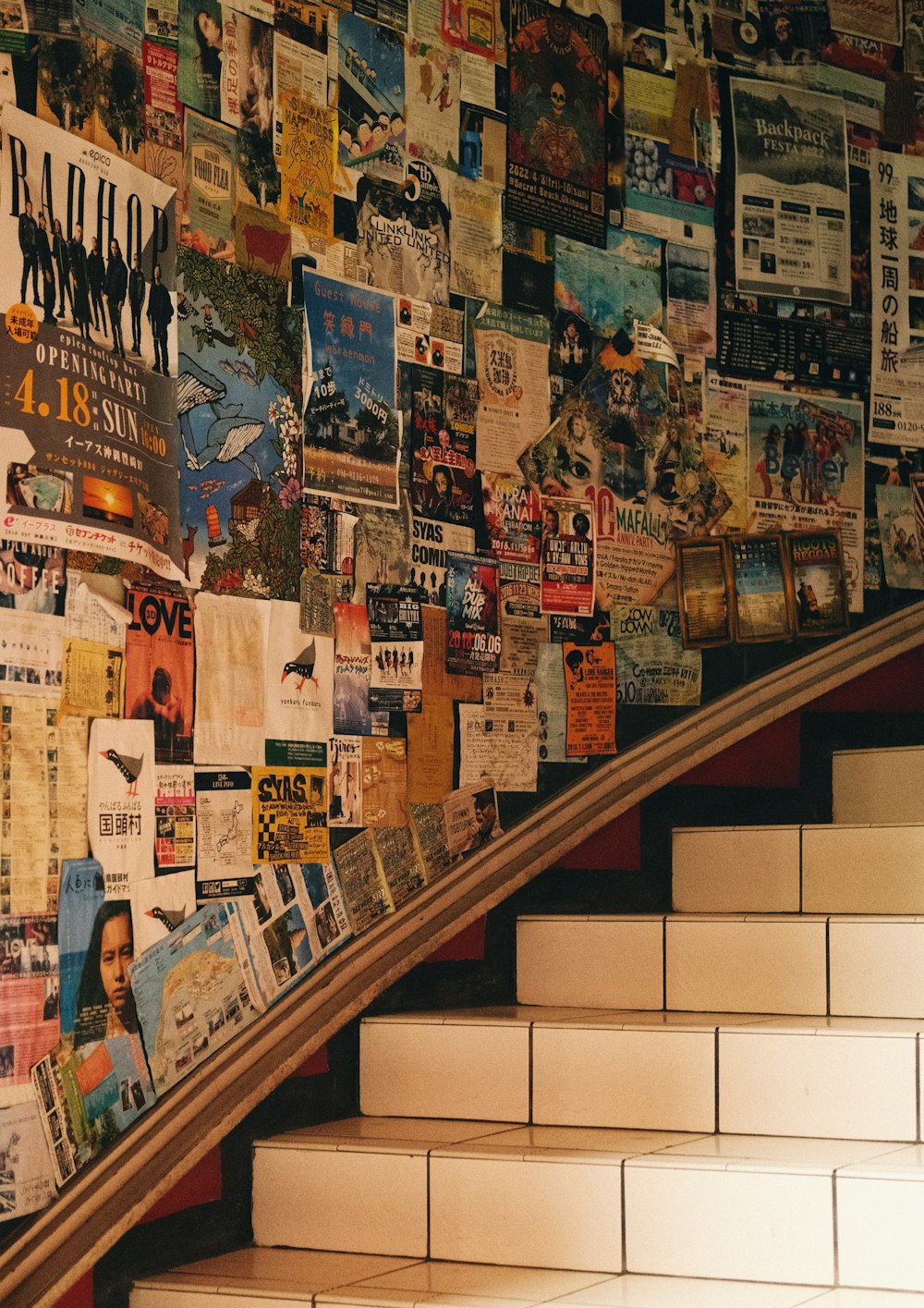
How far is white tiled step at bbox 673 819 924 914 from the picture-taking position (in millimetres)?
2936

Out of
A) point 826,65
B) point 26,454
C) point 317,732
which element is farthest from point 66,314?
point 826,65

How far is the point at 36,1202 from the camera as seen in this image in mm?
2189

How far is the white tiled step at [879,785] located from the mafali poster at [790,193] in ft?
3.80

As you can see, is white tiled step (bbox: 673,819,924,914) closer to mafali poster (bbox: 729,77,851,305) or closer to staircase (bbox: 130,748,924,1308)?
staircase (bbox: 130,748,924,1308)

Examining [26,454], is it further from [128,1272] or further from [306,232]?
[128,1272]

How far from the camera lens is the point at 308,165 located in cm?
282

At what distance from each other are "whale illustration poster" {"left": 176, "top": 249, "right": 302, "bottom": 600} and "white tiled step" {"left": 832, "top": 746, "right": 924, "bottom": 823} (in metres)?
1.37

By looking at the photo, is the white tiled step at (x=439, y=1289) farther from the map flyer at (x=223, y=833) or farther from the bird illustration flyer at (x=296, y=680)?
the bird illustration flyer at (x=296, y=680)

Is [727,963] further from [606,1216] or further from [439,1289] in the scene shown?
[439,1289]

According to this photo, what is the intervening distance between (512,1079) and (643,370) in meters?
1.63

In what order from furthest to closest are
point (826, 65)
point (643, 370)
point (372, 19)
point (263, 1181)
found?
point (826, 65) → point (643, 370) → point (372, 19) → point (263, 1181)

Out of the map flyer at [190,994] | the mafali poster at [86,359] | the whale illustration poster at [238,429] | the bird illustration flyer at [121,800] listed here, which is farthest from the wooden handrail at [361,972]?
the mafali poster at [86,359]

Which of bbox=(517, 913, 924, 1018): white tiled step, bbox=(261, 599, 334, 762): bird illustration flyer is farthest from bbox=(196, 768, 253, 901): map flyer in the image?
bbox=(517, 913, 924, 1018): white tiled step

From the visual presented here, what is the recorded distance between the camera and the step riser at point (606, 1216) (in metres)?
2.13
